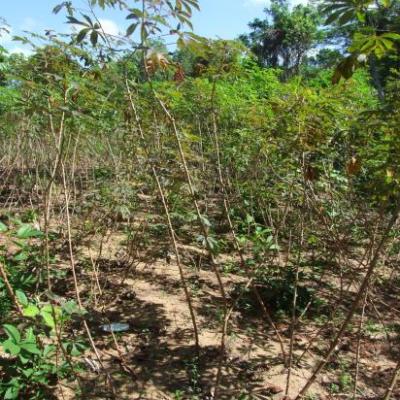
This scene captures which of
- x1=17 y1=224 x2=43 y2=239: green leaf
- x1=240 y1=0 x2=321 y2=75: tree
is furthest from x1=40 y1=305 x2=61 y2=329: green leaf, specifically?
x1=240 y1=0 x2=321 y2=75: tree

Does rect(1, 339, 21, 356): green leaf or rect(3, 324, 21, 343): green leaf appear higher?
rect(3, 324, 21, 343): green leaf

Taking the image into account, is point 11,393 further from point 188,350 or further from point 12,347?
point 188,350

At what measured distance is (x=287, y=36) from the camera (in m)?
26.4

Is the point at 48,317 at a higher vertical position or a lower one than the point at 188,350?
higher

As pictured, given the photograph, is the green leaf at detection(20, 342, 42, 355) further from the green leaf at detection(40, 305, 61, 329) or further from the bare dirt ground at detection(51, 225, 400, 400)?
the bare dirt ground at detection(51, 225, 400, 400)

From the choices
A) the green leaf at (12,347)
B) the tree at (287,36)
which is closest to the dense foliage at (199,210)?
the green leaf at (12,347)

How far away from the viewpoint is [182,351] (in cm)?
327

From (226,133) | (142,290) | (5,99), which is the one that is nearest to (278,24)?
(5,99)

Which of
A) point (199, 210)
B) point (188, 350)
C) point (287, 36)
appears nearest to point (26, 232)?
point (188, 350)

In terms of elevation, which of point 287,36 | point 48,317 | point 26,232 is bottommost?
point 48,317

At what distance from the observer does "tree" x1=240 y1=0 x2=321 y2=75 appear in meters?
25.9

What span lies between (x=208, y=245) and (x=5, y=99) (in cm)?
781

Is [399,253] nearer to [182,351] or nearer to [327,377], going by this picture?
[327,377]

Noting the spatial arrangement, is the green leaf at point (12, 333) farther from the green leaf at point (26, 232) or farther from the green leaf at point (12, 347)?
the green leaf at point (26, 232)
